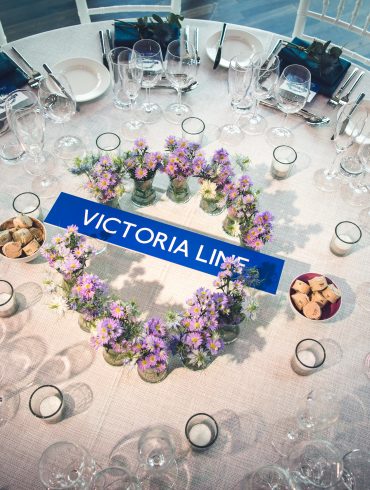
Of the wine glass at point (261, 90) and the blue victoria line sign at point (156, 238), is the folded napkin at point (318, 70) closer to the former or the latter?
the wine glass at point (261, 90)

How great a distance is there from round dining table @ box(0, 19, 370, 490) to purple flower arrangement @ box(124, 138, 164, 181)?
0.62 ft

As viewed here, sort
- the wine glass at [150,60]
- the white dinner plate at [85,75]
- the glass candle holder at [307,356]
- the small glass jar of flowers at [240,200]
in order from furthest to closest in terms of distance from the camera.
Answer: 1. the white dinner plate at [85,75]
2. the wine glass at [150,60]
3. the small glass jar of flowers at [240,200]
4. the glass candle holder at [307,356]

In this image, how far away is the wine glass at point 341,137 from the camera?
6.08ft

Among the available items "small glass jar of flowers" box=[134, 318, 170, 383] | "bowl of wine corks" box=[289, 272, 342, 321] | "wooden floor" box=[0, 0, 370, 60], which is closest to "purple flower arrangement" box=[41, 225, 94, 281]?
"small glass jar of flowers" box=[134, 318, 170, 383]

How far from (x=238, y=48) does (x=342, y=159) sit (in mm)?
→ 723

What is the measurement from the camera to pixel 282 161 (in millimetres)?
1881

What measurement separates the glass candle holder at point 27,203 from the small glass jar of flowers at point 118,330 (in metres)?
0.56

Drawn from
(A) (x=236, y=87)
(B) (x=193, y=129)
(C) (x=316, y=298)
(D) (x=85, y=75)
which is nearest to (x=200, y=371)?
(C) (x=316, y=298)

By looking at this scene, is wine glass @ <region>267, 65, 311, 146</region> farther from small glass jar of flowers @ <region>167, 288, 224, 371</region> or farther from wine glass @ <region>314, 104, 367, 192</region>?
small glass jar of flowers @ <region>167, 288, 224, 371</region>

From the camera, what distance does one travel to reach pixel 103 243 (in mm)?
1723


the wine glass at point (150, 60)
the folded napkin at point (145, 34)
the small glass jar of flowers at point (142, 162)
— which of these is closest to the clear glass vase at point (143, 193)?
the small glass jar of flowers at point (142, 162)

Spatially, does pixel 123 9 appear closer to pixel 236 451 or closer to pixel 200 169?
pixel 200 169

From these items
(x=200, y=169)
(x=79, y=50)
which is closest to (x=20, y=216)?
(x=200, y=169)

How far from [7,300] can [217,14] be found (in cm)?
319
